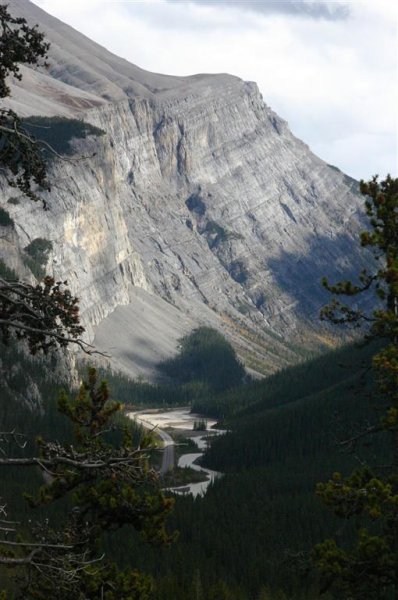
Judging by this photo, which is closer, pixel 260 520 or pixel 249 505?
pixel 260 520

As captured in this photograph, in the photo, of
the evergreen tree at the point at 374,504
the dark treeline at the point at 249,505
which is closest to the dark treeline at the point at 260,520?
the dark treeline at the point at 249,505

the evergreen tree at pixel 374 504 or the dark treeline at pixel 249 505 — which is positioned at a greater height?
the evergreen tree at pixel 374 504

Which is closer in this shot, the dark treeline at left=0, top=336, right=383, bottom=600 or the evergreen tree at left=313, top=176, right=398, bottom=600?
the evergreen tree at left=313, top=176, right=398, bottom=600

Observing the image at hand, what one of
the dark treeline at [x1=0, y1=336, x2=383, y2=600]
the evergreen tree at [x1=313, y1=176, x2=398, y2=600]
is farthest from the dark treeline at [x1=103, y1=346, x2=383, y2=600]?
the evergreen tree at [x1=313, y1=176, x2=398, y2=600]

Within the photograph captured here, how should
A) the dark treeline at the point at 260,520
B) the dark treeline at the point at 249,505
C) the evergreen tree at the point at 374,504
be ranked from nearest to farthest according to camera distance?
the evergreen tree at the point at 374,504 → the dark treeline at the point at 249,505 → the dark treeline at the point at 260,520

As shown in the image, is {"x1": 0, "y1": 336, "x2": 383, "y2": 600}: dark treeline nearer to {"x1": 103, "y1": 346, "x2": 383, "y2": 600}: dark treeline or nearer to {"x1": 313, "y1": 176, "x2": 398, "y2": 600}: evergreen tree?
{"x1": 103, "y1": 346, "x2": 383, "y2": 600}: dark treeline

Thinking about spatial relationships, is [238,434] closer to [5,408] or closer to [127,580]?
[5,408]

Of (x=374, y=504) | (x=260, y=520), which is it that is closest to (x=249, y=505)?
(x=260, y=520)

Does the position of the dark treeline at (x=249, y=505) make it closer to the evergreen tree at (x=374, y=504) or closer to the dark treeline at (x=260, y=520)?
the dark treeline at (x=260, y=520)

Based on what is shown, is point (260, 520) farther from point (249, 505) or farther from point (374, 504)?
point (374, 504)

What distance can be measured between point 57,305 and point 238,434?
18501cm

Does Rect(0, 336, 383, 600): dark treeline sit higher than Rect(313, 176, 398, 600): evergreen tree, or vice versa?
Rect(313, 176, 398, 600): evergreen tree

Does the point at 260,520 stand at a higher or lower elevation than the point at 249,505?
higher

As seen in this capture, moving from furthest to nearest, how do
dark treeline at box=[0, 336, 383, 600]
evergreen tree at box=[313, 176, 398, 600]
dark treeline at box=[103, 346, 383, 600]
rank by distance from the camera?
1. dark treeline at box=[103, 346, 383, 600]
2. dark treeline at box=[0, 336, 383, 600]
3. evergreen tree at box=[313, 176, 398, 600]
